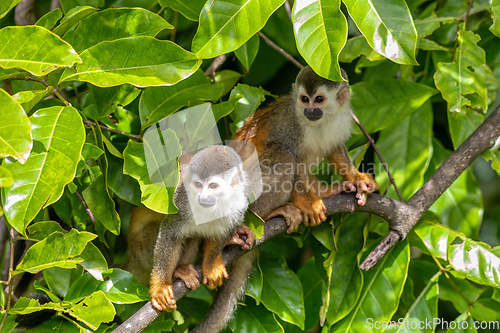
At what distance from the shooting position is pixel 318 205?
251 centimetres

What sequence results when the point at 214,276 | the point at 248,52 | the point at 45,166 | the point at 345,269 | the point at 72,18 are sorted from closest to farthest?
the point at 45,166 < the point at 72,18 < the point at 214,276 < the point at 345,269 < the point at 248,52

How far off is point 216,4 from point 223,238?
106 centimetres

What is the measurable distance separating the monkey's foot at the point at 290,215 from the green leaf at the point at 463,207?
1.04m

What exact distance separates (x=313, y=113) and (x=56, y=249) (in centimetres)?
147

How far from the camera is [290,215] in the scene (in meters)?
2.48

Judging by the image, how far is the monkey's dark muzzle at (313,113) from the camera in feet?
8.84

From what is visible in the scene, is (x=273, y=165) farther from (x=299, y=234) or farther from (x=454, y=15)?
(x=454, y=15)

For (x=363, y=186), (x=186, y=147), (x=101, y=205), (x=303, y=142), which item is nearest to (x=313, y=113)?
(x=303, y=142)

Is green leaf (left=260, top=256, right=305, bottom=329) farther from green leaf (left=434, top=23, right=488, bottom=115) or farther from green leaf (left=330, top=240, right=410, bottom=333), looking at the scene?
green leaf (left=434, top=23, right=488, bottom=115)

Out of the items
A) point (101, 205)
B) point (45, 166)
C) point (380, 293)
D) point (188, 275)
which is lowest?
point (380, 293)

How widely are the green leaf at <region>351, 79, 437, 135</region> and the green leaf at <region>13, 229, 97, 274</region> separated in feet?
5.82

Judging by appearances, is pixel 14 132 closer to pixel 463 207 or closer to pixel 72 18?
pixel 72 18

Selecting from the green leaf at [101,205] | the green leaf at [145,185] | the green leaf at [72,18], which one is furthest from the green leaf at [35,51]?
the green leaf at [101,205]

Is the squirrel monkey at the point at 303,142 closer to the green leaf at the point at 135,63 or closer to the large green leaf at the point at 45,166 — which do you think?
the green leaf at the point at 135,63
